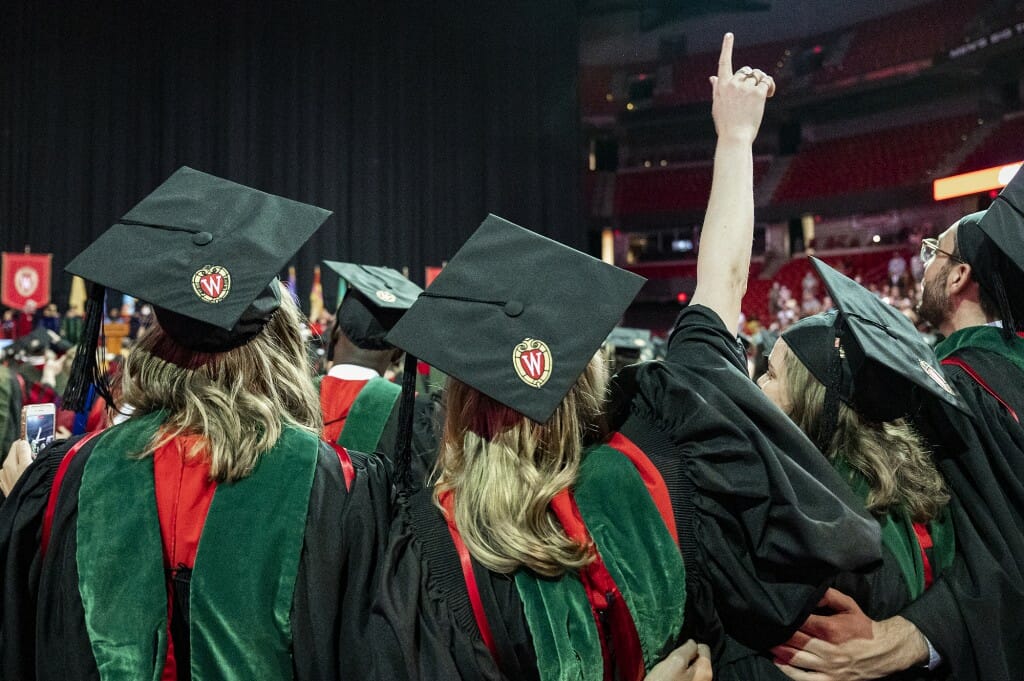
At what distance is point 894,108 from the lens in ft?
52.7

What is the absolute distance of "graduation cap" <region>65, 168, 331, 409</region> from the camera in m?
1.43

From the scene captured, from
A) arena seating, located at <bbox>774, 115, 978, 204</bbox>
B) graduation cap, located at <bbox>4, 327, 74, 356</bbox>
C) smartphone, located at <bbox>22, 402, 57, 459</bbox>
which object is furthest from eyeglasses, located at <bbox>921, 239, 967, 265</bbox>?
arena seating, located at <bbox>774, 115, 978, 204</bbox>

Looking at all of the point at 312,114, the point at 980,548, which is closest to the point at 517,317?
the point at 980,548

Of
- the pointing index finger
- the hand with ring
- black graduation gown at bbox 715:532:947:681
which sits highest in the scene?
the pointing index finger

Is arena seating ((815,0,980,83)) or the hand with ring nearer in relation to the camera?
the hand with ring

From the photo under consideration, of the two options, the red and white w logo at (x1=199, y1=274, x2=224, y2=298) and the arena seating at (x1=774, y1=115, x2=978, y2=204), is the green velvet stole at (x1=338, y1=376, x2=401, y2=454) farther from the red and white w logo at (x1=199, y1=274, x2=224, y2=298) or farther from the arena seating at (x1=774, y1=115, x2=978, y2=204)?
the arena seating at (x1=774, y1=115, x2=978, y2=204)

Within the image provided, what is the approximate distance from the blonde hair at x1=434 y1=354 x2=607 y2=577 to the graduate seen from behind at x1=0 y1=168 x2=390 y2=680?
0.70ft

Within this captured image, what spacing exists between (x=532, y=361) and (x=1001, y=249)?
1285 millimetres

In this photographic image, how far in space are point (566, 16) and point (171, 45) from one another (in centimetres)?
818

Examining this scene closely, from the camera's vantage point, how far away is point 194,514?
4.58 ft

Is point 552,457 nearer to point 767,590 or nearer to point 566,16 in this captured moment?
point 767,590

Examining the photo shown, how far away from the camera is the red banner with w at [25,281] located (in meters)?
12.7

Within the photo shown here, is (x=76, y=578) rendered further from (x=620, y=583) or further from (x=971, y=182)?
(x=971, y=182)

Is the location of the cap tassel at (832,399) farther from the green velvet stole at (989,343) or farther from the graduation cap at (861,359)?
the green velvet stole at (989,343)
